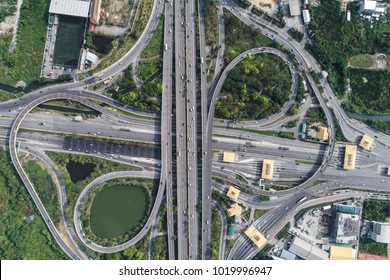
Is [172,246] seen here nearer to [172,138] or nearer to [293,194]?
[172,138]

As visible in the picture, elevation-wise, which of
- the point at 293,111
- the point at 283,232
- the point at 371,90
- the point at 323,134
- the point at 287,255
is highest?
the point at 371,90

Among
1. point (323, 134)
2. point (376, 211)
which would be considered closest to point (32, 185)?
point (323, 134)

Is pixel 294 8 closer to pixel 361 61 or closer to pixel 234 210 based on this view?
pixel 361 61

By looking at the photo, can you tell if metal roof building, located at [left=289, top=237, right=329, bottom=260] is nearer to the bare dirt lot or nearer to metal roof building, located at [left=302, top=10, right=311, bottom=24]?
metal roof building, located at [left=302, top=10, right=311, bottom=24]

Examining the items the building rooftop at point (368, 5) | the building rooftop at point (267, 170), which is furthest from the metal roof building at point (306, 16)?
the building rooftop at point (267, 170)

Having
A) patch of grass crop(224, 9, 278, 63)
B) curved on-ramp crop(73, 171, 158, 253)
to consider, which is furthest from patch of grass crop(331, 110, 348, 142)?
curved on-ramp crop(73, 171, 158, 253)

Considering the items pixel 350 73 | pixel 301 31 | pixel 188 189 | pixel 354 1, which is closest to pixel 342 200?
pixel 350 73
